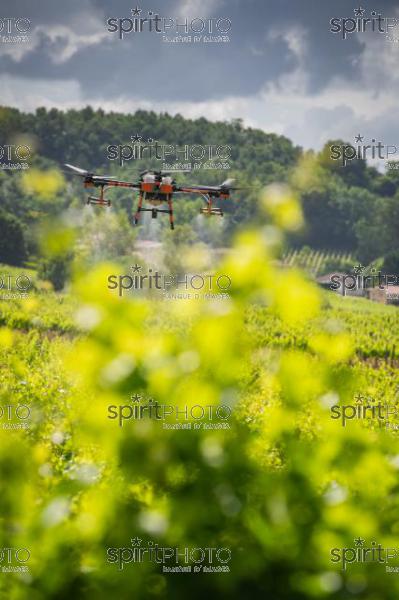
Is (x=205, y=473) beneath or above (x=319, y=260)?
above

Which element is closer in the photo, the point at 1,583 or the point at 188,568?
the point at 188,568

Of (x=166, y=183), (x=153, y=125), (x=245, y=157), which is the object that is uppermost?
(x=153, y=125)

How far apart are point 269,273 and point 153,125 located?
278 ft

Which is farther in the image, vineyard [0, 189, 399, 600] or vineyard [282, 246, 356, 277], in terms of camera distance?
vineyard [282, 246, 356, 277]

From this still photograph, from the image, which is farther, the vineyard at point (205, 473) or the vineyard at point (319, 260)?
the vineyard at point (319, 260)

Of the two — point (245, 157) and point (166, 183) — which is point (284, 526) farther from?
point (245, 157)

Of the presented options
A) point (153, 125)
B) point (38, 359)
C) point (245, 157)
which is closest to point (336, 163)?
point (245, 157)

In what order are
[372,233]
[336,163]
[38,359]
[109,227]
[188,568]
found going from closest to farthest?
[188,568], [38,359], [109,227], [372,233], [336,163]

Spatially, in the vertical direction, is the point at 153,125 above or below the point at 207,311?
above

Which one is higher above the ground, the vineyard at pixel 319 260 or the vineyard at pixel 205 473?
the vineyard at pixel 205 473

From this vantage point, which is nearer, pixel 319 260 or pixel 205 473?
pixel 205 473

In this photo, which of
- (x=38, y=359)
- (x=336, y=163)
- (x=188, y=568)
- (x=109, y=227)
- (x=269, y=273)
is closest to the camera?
(x=269, y=273)

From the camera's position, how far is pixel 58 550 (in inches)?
68.6

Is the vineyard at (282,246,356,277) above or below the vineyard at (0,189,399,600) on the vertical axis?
below
